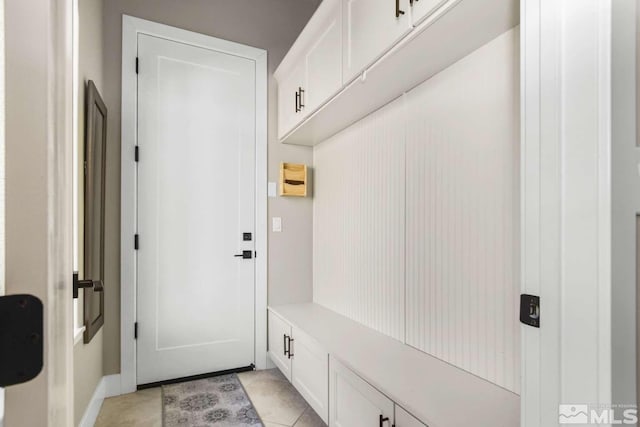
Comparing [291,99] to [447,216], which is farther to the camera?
[291,99]

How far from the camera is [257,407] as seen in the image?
2201 millimetres

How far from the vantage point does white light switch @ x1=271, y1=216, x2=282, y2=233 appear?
9.50 ft

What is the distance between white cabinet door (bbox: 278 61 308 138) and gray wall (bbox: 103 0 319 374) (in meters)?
0.11

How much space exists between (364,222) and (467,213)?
0.87m

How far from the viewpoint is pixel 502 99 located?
135 centimetres

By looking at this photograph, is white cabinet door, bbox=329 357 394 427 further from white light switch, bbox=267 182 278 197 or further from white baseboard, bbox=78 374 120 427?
white light switch, bbox=267 182 278 197

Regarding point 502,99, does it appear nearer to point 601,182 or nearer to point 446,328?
point 601,182

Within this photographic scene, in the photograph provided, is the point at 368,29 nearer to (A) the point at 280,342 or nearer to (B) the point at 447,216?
(B) the point at 447,216

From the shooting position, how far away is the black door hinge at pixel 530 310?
834 mm

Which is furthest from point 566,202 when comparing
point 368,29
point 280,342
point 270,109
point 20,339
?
point 270,109

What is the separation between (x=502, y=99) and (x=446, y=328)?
1.02 meters

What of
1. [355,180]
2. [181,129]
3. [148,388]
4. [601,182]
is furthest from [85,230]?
[601,182]

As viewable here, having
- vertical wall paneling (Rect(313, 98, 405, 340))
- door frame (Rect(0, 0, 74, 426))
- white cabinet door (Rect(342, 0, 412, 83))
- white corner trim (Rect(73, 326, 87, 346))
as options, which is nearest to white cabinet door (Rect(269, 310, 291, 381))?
vertical wall paneling (Rect(313, 98, 405, 340))

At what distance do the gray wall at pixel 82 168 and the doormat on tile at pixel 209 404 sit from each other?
48 cm
